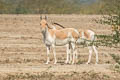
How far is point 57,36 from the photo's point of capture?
787 inches

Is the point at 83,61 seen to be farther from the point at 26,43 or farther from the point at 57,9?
the point at 57,9

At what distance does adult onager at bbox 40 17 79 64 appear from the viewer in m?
19.7

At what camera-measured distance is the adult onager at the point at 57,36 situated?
19.7m

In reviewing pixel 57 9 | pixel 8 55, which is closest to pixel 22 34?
pixel 8 55

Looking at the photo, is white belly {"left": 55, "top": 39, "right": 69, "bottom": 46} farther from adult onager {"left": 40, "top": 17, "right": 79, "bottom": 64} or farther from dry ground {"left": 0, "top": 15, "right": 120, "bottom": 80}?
dry ground {"left": 0, "top": 15, "right": 120, "bottom": 80}

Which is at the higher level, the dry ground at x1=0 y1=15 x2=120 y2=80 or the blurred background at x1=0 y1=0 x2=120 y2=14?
the blurred background at x1=0 y1=0 x2=120 y2=14

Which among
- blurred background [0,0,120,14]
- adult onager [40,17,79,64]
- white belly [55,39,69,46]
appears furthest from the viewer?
blurred background [0,0,120,14]

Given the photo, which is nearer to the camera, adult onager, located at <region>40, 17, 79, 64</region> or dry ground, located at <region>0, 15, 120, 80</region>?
dry ground, located at <region>0, 15, 120, 80</region>

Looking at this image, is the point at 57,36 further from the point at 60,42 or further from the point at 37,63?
the point at 37,63

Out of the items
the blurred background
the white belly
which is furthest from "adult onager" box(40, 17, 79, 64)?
the blurred background

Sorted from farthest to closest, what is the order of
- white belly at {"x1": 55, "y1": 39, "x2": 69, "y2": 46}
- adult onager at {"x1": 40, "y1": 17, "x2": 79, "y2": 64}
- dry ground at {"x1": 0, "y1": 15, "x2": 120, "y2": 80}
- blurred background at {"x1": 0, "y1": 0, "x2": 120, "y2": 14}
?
blurred background at {"x1": 0, "y1": 0, "x2": 120, "y2": 14}
white belly at {"x1": 55, "y1": 39, "x2": 69, "y2": 46}
adult onager at {"x1": 40, "y1": 17, "x2": 79, "y2": 64}
dry ground at {"x1": 0, "y1": 15, "x2": 120, "y2": 80}

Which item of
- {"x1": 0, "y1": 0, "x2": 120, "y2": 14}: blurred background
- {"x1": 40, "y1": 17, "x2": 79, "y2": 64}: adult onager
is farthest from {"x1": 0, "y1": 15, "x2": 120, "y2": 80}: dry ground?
{"x1": 0, "y1": 0, "x2": 120, "y2": 14}: blurred background

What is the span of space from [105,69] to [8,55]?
5242mm

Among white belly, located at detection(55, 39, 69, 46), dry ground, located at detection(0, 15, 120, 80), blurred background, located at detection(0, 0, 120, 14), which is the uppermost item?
blurred background, located at detection(0, 0, 120, 14)
